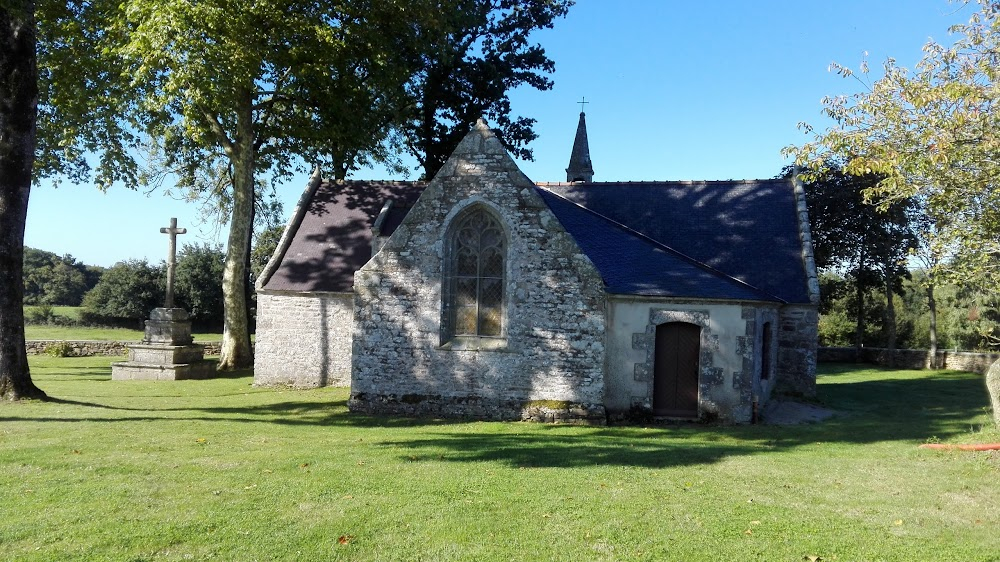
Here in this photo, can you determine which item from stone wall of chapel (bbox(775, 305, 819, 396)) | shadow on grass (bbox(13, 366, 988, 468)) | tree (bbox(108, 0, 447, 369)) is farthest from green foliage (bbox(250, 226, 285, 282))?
stone wall of chapel (bbox(775, 305, 819, 396))

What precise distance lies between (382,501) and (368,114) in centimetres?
1821

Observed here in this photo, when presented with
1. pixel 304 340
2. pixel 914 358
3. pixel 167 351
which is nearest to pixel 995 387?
pixel 304 340

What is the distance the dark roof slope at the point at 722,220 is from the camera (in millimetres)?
19047

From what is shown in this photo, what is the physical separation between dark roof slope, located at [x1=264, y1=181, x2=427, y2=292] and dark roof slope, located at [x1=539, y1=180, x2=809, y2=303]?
5.46m

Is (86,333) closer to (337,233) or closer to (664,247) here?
(337,233)

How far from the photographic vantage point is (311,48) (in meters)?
20.6

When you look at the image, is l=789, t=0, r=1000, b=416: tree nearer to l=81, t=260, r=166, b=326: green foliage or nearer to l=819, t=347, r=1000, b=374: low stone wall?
l=819, t=347, r=1000, b=374: low stone wall

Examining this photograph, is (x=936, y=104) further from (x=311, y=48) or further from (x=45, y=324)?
(x=45, y=324)

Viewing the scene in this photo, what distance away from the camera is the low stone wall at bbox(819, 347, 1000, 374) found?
30.9m

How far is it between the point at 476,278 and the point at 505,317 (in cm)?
111

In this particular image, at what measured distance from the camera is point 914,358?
33.3 metres

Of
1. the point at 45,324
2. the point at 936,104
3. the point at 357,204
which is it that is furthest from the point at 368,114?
the point at 45,324

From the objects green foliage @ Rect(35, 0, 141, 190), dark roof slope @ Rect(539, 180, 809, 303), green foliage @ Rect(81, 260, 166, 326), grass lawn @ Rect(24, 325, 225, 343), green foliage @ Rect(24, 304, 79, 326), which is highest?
green foliage @ Rect(35, 0, 141, 190)

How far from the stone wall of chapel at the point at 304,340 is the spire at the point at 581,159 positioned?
15.4m
